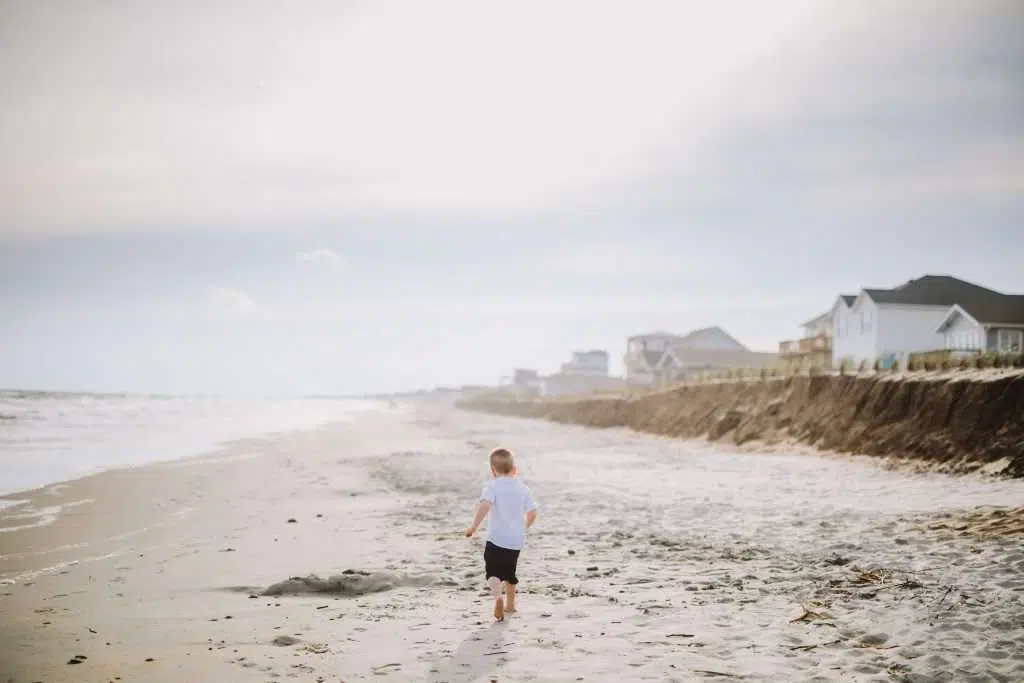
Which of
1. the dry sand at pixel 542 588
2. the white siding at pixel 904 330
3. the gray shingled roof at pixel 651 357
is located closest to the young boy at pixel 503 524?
the dry sand at pixel 542 588

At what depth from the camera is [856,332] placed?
4875 cm

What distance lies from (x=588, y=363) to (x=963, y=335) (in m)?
91.6

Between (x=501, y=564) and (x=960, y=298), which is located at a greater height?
(x=960, y=298)

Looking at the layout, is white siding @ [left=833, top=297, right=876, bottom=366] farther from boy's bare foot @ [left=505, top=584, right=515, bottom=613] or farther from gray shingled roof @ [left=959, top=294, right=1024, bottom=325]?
boy's bare foot @ [left=505, top=584, right=515, bottom=613]

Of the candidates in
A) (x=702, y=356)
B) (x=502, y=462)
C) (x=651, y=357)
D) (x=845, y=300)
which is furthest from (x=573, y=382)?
(x=502, y=462)

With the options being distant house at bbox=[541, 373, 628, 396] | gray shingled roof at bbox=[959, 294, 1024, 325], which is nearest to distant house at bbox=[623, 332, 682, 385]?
distant house at bbox=[541, 373, 628, 396]

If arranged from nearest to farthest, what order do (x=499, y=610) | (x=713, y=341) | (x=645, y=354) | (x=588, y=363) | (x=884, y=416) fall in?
(x=499, y=610)
(x=884, y=416)
(x=713, y=341)
(x=645, y=354)
(x=588, y=363)

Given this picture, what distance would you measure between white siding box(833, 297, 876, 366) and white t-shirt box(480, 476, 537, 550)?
42622 millimetres

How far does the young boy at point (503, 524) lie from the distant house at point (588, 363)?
124339 mm

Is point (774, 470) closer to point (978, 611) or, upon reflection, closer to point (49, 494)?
point (978, 611)

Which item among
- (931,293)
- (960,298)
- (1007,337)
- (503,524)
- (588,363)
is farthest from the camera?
(588,363)

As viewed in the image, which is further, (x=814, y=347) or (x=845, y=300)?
(x=814, y=347)

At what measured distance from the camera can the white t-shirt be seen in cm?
702

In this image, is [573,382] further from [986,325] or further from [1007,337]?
[986,325]
